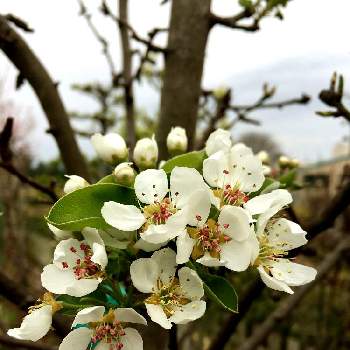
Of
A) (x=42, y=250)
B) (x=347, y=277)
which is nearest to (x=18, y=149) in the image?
(x=42, y=250)

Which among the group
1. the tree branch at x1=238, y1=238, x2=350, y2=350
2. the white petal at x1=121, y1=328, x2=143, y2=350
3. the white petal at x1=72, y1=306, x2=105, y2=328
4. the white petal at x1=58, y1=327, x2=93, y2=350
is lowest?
the tree branch at x1=238, y1=238, x2=350, y2=350

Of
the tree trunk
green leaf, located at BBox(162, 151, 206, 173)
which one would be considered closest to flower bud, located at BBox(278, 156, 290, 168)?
the tree trunk

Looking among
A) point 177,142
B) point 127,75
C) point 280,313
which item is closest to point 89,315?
point 177,142

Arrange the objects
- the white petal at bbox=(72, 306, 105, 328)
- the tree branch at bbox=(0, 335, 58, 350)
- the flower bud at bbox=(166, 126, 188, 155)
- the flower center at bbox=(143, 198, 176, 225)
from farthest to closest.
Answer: the tree branch at bbox=(0, 335, 58, 350)
the flower bud at bbox=(166, 126, 188, 155)
the flower center at bbox=(143, 198, 176, 225)
the white petal at bbox=(72, 306, 105, 328)

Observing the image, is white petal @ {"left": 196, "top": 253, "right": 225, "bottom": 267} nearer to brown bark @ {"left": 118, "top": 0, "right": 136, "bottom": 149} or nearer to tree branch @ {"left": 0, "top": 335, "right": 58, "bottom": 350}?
tree branch @ {"left": 0, "top": 335, "right": 58, "bottom": 350}

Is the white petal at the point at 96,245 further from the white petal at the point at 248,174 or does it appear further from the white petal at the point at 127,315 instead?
the white petal at the point at 248,174

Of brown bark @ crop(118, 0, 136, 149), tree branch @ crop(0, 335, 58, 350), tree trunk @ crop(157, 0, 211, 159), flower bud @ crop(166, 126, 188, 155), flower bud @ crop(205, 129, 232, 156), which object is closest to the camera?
flower bud @ crop(205, 129, 232, 156)

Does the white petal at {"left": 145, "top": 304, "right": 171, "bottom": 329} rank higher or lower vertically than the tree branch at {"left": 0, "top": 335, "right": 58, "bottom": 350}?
higher
